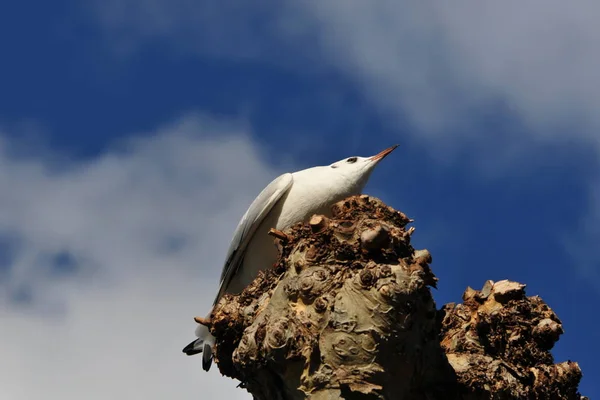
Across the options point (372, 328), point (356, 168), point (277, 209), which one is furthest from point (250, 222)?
point (372, 328)

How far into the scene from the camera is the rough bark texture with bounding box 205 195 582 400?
473 cm

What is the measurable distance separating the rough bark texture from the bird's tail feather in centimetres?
140

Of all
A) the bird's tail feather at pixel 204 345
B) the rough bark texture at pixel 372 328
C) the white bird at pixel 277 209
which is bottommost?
the rough bark texture at pixel 372 328

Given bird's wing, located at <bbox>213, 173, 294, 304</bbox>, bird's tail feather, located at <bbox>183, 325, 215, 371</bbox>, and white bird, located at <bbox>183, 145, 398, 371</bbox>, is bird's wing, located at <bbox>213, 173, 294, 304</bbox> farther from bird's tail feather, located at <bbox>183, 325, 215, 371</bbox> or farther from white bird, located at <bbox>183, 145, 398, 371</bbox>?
bird's tail feather, located at <bbox>183, 325, 215, 371</bbox>

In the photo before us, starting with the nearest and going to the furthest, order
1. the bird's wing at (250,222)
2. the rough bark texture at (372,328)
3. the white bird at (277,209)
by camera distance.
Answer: the rough bark texture at (372,328) < the white bird at (277,209) < the bird's wing at (250,222)

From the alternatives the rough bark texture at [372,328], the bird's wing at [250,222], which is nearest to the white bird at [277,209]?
the bird's wing at [250,222]

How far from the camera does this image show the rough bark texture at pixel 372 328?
186 inches

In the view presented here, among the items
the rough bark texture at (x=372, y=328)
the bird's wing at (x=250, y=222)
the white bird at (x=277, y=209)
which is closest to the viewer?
the rough bark texture at (x=372, y=328)

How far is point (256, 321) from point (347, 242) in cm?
81

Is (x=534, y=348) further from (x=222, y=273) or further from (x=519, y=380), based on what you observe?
(x=222, y=273)

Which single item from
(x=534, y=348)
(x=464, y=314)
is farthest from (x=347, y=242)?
(x=534, y=348)

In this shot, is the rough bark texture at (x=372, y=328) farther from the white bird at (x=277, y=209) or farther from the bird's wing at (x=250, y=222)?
the bird's wing at (x=250, y=222)

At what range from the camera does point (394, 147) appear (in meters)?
7.57

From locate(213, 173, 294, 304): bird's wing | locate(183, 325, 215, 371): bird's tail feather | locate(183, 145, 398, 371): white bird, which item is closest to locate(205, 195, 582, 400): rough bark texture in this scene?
locate(183, 145, 398, 371): white bird
